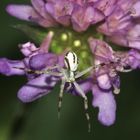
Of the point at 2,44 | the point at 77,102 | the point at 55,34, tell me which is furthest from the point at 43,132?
the point at 55,34

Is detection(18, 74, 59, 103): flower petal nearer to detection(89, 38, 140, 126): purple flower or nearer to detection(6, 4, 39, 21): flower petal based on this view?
detection(89, 38, 140, 126): purple flower

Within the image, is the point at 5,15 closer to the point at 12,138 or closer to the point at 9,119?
the point at 9,119

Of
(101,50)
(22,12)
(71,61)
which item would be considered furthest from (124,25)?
(22,12)

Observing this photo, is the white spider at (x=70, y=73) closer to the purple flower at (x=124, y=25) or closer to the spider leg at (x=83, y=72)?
the spider leg at (x=83, y=72)

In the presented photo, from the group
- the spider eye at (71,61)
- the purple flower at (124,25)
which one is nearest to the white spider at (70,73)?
the spider eye at (71,61)

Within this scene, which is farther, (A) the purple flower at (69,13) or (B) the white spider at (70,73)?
(A) the purple flower at (69,13)

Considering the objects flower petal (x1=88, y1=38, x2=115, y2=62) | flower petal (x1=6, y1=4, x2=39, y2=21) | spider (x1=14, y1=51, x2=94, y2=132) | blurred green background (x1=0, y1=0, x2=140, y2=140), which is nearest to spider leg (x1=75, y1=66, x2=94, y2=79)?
spider (x1=14, y1=51, x2=94, y2=132)
